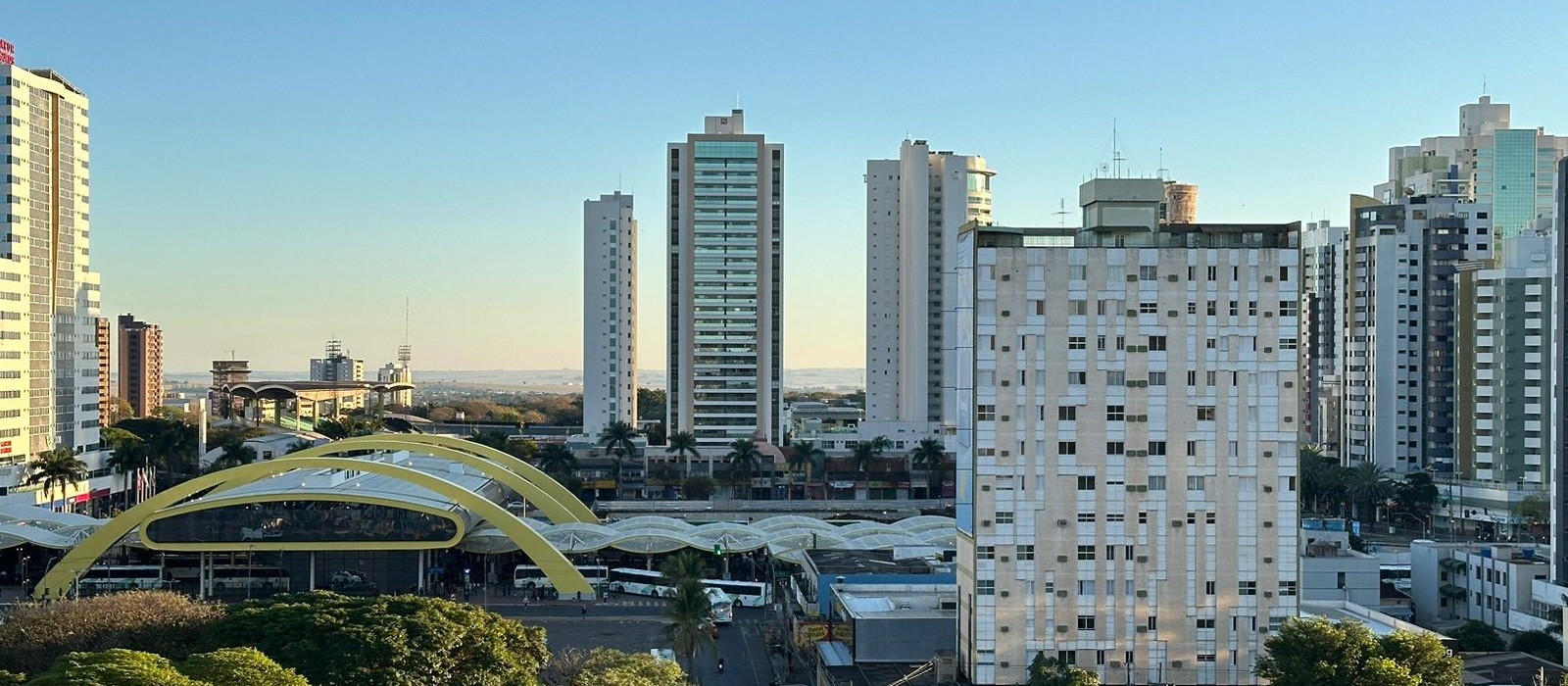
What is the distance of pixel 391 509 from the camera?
192ft

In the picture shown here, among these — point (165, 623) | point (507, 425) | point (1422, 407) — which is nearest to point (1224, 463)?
point (165, 623)

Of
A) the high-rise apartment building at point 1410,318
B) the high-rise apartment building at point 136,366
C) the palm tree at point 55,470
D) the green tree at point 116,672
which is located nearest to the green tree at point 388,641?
the green tree at point 116,672

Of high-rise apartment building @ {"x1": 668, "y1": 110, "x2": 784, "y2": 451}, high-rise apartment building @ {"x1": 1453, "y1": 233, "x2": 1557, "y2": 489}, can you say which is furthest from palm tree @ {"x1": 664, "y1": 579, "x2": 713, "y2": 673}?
high-rise apartment building @ {"x1": 668, "y1": 110, "x2": 784, "y2": 451}

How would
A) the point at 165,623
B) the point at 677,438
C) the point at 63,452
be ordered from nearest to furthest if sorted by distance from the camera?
the point at 165,623, the point at 63,452, the point at 677,438

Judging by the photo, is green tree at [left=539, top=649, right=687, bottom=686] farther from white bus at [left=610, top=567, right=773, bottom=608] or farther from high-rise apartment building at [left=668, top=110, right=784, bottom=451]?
high-rise apartment building at [left=668, top=110, right=784, bottom=451]

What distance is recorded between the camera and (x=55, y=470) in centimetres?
7575

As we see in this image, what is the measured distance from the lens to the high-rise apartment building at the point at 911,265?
110m

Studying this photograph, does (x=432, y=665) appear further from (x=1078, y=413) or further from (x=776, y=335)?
(x=776, y=335)

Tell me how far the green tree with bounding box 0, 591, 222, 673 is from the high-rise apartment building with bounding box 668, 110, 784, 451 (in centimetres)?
6286

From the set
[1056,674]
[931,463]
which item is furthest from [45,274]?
[1056,674]

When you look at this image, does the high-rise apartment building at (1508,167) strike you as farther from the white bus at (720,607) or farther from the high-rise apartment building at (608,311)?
the white bus at (720,607)

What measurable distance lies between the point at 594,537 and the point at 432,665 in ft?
92.8

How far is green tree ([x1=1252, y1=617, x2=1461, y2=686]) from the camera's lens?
109 feet

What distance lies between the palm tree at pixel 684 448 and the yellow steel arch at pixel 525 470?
53.0ft
